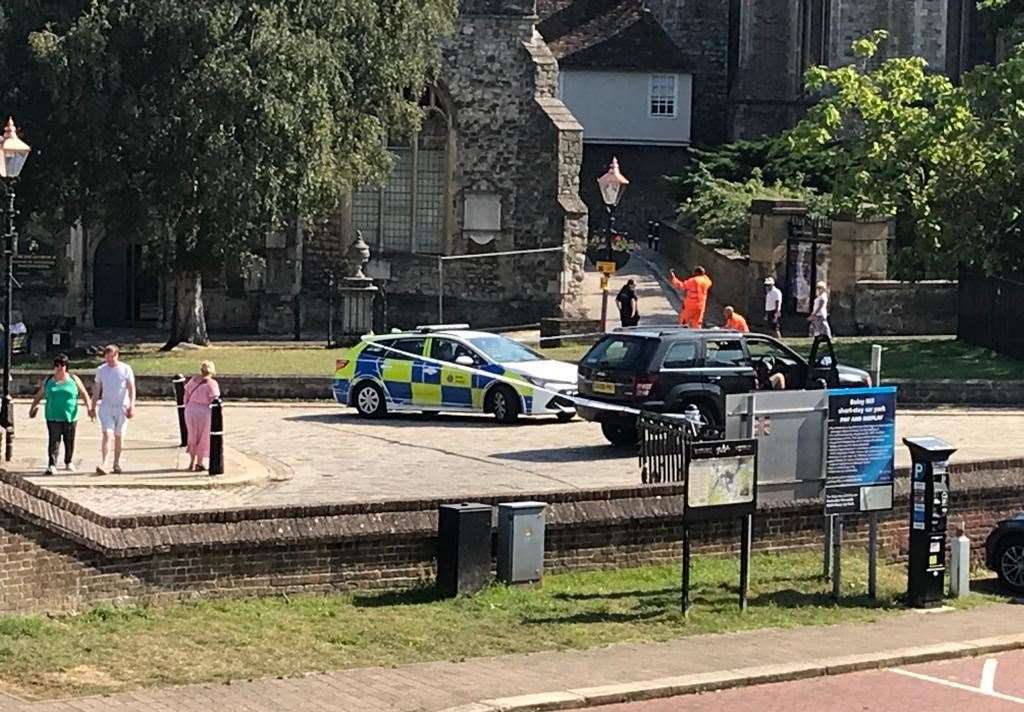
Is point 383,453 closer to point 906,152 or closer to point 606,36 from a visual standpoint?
point 906,152

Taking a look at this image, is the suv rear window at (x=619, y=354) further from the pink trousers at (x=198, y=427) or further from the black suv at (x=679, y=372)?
the pink trousers at (x=198, y=427)

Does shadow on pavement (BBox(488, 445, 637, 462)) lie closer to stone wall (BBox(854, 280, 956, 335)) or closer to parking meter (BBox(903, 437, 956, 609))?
parking meter (BBox(903, 437, 956, 609))

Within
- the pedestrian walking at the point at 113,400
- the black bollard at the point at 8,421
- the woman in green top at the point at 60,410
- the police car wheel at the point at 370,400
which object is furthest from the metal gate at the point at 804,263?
the woman in green top at the point at 60,410

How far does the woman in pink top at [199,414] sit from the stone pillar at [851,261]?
19732mm

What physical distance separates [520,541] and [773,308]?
22.0 m

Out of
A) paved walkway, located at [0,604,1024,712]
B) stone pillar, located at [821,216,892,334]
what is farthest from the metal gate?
paved walkway, located at [0,604,1024,712]

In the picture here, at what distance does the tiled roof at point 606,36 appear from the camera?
204 ft

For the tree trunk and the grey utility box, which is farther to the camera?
the tree trunk

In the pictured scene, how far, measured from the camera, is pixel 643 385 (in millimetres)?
25484

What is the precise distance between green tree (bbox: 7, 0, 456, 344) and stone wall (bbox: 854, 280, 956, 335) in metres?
11.2

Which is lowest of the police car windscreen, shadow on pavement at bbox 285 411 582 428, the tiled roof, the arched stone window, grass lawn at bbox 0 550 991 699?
grass lawn at bbox 0 550 991 699

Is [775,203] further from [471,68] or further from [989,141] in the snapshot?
[471,68]

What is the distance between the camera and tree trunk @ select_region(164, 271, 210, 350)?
4031 centimetres

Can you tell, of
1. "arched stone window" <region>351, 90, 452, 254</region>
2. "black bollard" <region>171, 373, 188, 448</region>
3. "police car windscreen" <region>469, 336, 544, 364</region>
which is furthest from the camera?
"arched stone window" <region>351, 90, 452, 254</region>
